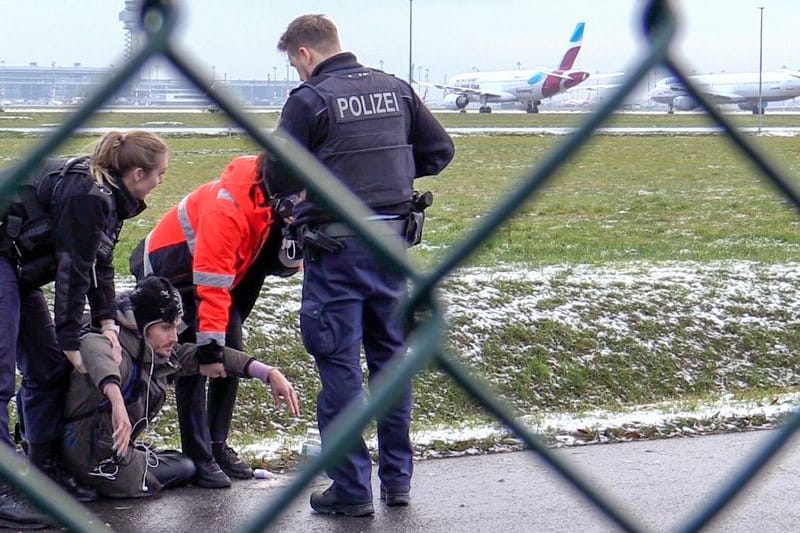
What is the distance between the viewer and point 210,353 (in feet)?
14.1

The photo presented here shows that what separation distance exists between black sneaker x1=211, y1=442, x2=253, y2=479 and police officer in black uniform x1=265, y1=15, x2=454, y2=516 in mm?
587

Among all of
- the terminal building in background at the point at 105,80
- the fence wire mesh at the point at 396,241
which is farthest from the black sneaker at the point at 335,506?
the fence wire mesh at the point at 396,241

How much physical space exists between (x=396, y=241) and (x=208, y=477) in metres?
3.41

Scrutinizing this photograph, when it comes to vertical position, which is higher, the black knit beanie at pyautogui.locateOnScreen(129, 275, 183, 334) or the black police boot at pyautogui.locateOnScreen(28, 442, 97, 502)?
the black knit beanie at pyautogui.locateOnScreen(129, 275, 183, 334)

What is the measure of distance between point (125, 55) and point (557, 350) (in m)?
5.90

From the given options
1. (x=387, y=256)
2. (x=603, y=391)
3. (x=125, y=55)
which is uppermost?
(x=125, y=55)

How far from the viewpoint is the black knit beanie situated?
160 inches

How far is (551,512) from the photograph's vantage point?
4328 mm

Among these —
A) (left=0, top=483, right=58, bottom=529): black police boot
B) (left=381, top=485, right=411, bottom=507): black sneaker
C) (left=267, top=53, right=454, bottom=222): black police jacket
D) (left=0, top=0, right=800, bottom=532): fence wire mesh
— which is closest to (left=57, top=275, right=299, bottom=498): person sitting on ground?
(left=0, top=483, right=58, bottom=529): black police boot

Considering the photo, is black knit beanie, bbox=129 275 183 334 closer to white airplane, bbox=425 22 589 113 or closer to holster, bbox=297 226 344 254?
holster, bbox=297 226 344 254

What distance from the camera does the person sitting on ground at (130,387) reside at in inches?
157

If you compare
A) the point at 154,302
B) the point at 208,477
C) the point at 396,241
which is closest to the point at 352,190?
the point at 154,302

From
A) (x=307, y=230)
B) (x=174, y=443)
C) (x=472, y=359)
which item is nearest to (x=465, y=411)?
(x=472, y=359)

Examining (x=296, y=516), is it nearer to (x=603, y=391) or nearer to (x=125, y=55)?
(x=603, y=391)
